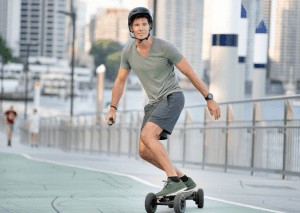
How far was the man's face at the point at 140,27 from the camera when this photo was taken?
430 cm

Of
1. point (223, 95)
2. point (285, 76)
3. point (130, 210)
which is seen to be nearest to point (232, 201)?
point (130, 210)

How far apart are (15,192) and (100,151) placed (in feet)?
44.0

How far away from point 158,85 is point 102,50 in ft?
583

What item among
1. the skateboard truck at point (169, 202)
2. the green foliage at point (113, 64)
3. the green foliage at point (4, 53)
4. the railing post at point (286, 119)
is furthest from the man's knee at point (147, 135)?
the green foliage at point (113, 64)

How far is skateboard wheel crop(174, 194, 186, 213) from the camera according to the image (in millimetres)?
4039

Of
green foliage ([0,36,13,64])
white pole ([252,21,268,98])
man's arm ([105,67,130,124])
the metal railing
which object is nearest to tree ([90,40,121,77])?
green foliage ([0,36,13,64])

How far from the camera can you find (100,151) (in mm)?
18891

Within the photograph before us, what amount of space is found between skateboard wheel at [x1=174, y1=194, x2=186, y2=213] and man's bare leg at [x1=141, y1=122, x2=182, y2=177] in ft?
0.73

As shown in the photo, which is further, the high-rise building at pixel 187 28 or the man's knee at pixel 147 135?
the high-rise building at pixel 187 28

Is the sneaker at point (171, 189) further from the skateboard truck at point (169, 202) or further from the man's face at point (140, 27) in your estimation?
the man's face at point (140, 27)

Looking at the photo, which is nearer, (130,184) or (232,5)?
(130,184)

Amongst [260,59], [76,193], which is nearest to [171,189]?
[76,193]

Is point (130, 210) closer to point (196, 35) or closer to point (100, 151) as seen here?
point (100, 151)

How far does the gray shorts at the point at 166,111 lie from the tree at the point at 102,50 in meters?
168
